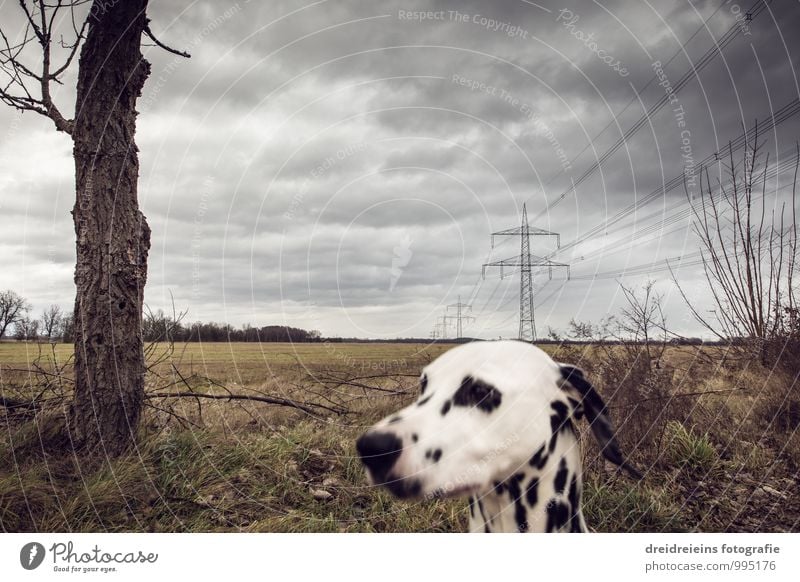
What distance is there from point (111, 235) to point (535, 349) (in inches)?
99.8

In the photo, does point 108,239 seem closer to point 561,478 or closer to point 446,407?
point 446,407

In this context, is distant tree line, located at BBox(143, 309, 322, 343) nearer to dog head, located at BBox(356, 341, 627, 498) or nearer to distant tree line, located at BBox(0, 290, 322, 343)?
distant tree line, located at BBox(0, 290, 322, 343)

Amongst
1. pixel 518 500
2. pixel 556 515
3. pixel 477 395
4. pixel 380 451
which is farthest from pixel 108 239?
pixel 556 515

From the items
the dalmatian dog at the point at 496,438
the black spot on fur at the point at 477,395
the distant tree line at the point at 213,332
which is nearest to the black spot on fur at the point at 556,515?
the dalmatian dog at the point at 496,438

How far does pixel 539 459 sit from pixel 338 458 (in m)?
1.61

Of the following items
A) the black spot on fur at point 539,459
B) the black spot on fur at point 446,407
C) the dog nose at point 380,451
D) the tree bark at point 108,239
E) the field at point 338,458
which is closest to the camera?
the dog nose at point 380,451

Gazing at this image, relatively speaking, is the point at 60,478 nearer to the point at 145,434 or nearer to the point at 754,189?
the point at 145,434

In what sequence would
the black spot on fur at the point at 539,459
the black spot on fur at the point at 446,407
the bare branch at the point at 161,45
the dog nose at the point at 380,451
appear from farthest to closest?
1. the bare branch at the point at 161,45
2. the black spot on fur at the point at 539,459
3. the black spot on fur at the point at 446,407
4. the dog nose at the point at 380,451

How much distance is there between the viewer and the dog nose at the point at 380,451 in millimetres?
1448

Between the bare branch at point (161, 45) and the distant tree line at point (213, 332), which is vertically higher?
the bare branch at point (161, 45)

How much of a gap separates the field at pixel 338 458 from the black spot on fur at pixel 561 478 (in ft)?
1.90

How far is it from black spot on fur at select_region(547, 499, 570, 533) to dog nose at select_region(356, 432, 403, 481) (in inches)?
27.0

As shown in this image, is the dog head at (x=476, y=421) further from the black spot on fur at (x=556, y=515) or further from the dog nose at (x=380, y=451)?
the black spot on fur at (x=556, y=515)
